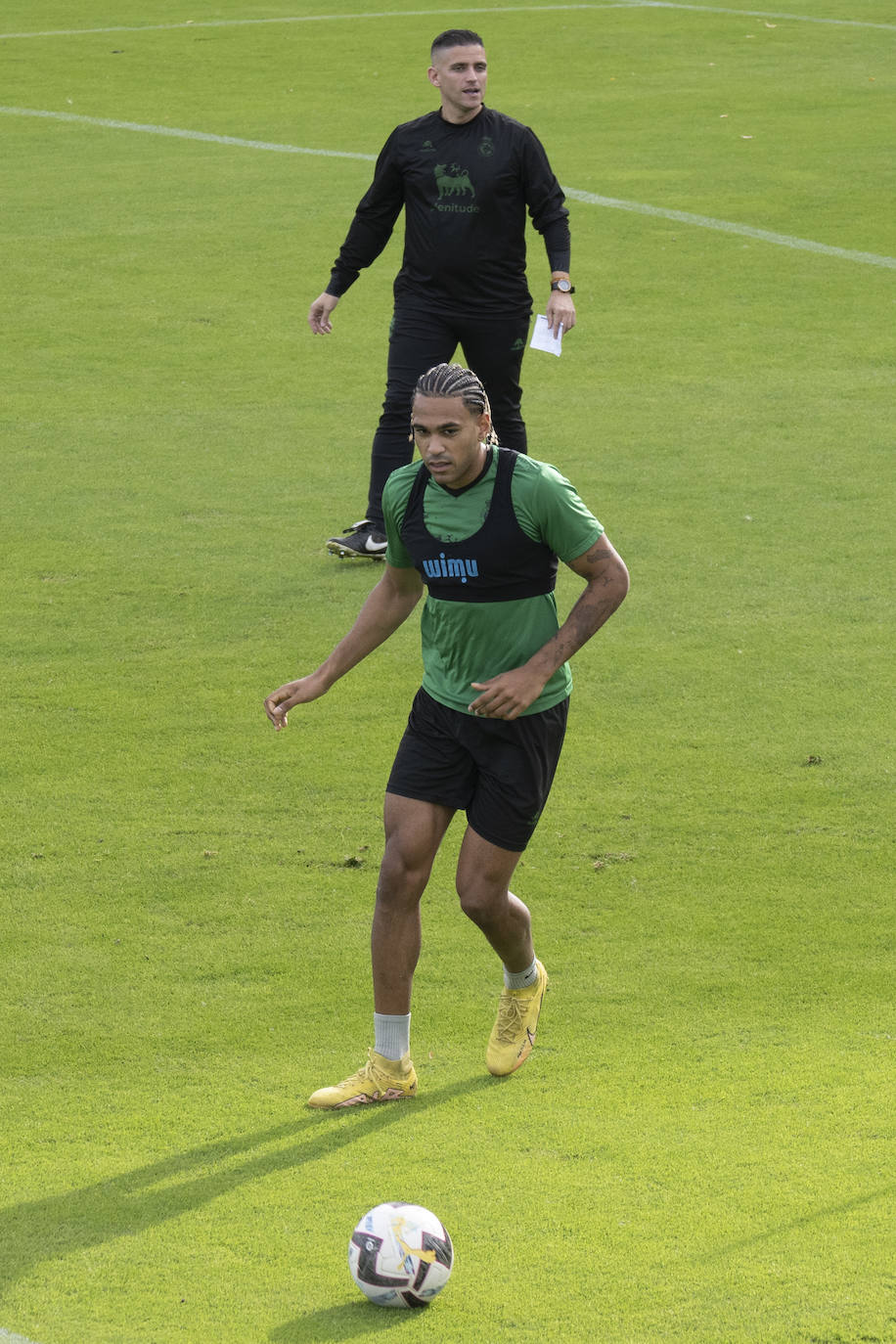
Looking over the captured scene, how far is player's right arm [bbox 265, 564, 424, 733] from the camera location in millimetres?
5477

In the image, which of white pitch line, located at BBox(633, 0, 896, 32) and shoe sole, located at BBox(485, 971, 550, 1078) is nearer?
shoe sole, located at BBox(485, 971, 550, 1078)

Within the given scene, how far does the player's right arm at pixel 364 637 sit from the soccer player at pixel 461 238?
3.64 metres

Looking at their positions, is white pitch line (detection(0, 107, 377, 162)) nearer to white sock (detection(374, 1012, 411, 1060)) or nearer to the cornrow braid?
the cornrow braid

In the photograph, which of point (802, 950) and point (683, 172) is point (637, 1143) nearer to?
point (802, 950)

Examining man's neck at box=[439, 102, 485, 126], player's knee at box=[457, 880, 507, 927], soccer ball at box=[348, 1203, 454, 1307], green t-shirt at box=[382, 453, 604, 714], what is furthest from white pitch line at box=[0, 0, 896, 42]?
soccer ball at box=[348, 1203, 454, 1307]

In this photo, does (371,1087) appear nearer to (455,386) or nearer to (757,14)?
(455,386)

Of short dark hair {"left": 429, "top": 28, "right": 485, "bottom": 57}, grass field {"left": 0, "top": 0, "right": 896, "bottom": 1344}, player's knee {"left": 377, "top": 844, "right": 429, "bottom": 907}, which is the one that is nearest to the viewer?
grass field {"left": 0, "top": 0, "right": 896, "bottom": 1344}

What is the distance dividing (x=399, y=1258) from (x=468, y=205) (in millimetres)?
5908

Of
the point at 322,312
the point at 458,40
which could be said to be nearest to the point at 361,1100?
the point at 322,312

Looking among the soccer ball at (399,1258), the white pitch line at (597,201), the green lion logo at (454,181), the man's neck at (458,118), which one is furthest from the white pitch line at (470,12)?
the soccer ball at (399,1258)

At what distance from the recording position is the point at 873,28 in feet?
92.4

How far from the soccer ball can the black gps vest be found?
187 cm

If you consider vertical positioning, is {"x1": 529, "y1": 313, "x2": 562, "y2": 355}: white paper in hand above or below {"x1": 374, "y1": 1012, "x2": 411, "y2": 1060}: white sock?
above

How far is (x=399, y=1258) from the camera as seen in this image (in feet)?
13.8
